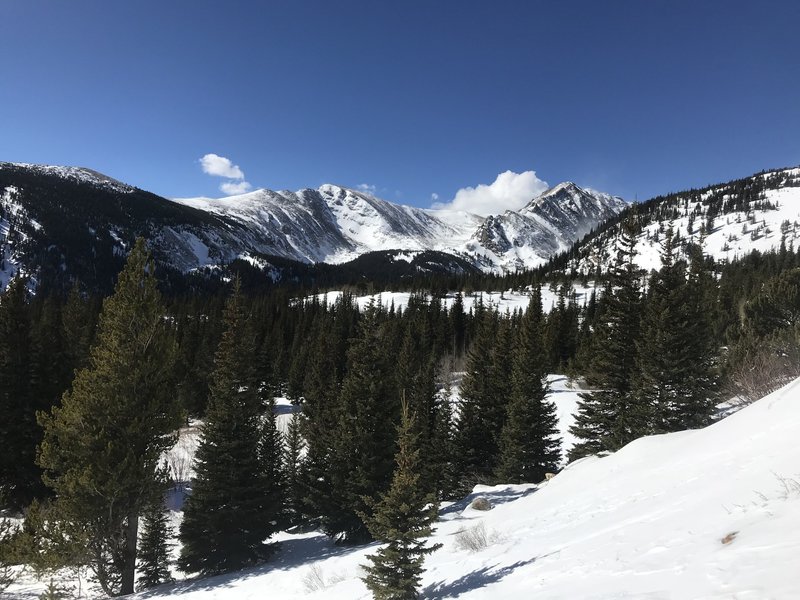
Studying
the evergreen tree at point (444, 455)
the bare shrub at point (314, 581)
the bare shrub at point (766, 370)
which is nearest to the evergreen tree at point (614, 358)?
the bare shrub at point (766, 370)

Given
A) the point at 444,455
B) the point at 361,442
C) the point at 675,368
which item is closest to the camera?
the point at 361,442

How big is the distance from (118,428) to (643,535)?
16.3m

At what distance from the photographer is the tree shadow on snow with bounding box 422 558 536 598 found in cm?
828

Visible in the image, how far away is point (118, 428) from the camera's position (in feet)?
49.9

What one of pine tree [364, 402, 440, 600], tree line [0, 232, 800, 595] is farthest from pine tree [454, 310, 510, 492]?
pine tree [364, 402, 440, 600]

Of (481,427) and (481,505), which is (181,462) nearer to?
(481,427)

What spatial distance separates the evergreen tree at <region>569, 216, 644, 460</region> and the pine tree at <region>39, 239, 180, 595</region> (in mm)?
20672

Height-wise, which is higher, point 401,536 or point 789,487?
point 789,487

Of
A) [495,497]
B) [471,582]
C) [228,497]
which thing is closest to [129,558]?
[228,497]

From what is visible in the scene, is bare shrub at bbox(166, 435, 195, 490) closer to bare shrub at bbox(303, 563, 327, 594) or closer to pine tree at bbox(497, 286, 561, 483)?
bare shrub at bbox(303, 563, 327, 594)

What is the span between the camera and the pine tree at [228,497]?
17.9 metres

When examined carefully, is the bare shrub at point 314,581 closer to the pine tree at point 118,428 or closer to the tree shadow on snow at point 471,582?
the tree shadow on snow at point 471,582

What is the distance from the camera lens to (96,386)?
48.7 feet

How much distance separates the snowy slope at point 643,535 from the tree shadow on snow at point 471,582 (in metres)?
0.03
